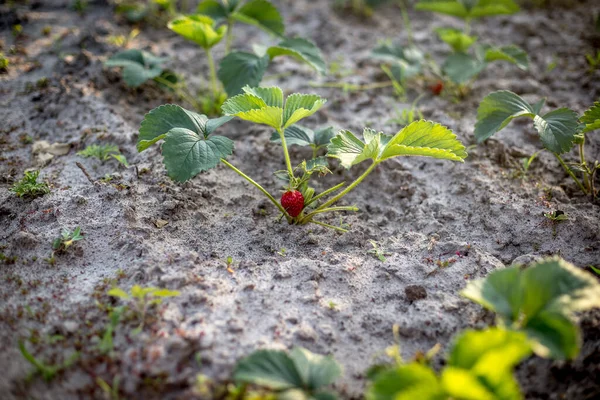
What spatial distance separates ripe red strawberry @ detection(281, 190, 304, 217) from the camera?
1.91m

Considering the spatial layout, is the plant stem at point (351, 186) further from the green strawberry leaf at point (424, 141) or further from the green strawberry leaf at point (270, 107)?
the green strawberry leaf at point (270, 107)

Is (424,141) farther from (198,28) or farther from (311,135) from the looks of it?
(198,28)

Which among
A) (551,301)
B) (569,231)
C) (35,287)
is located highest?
(551,301)

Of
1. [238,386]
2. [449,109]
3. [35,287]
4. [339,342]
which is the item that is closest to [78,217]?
[35,287]

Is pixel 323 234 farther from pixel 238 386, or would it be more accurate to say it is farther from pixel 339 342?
pixel 238 386

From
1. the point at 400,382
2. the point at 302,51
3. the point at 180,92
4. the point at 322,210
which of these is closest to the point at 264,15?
the point at 302,51

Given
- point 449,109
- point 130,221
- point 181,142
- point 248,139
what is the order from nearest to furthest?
point 181,142 → point 130,221 → point 248,139 → point 449,109

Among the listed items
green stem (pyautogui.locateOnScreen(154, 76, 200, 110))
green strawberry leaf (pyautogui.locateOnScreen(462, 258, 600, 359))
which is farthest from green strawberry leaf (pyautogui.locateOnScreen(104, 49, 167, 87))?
green strawberry leaf (pyautogui.locateOnScreen(462, 258, 600, 359))

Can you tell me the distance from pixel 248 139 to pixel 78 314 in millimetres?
1251

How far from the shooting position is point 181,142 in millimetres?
1756

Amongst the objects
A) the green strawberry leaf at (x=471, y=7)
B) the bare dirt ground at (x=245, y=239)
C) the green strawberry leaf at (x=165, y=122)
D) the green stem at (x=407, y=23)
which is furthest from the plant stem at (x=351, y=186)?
the green stem at (x=407, y=23)

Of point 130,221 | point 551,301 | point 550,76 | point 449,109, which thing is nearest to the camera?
point 551,301

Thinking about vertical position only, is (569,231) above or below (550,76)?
below

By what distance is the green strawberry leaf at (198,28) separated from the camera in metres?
2.30
